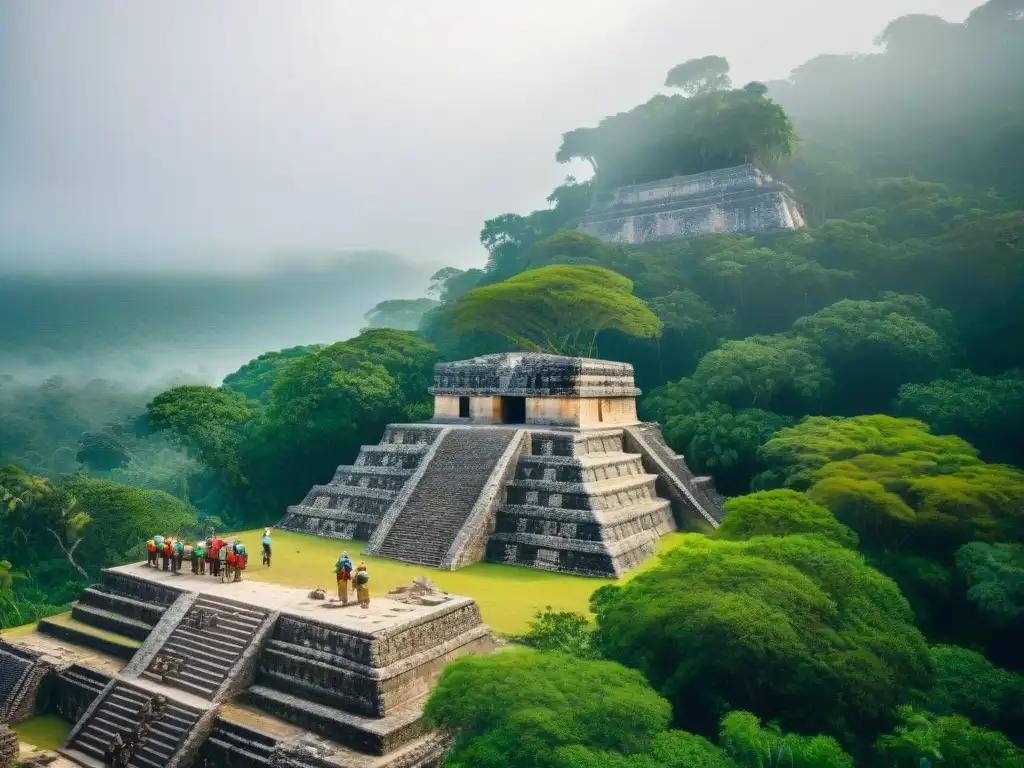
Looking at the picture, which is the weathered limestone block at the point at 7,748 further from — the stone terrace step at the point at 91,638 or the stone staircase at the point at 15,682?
the stone terrace step at the point at 91,638

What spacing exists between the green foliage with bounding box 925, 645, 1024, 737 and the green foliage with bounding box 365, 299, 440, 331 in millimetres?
59580

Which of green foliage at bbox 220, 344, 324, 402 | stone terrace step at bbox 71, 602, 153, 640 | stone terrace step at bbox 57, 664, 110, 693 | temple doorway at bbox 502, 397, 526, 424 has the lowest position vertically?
stone terrace step at bbox 57, 664, 110, 693

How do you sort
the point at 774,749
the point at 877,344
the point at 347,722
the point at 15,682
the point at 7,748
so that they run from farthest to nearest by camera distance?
1. the point at 877,344
2. the point at 15,682
3. the point at 7,748
4. the point at 347,722
5. the point at 774,749

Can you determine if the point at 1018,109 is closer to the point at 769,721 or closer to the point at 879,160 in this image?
the point at 879,160

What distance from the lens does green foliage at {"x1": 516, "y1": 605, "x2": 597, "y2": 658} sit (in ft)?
30.8

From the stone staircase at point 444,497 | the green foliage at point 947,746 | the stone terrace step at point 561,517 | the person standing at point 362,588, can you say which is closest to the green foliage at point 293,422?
the stone staircase at point 444,497

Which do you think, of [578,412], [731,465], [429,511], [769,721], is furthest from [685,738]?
[731,465]

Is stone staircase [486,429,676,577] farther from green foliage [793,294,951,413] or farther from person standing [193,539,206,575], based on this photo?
green foliage [793,294,951,413]

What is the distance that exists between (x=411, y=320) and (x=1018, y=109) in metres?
48.5

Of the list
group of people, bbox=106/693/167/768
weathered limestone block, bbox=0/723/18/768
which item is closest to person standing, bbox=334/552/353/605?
group of people, bbox=106/693/167/768

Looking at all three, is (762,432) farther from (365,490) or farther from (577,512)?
(365,490)

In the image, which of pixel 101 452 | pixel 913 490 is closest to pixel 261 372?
pixel 101 452

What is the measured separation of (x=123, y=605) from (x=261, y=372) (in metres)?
31.3

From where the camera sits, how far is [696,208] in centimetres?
3803
